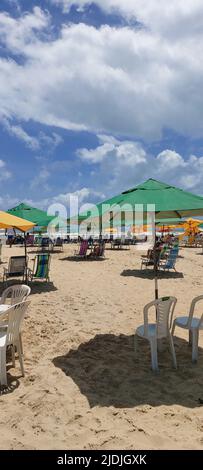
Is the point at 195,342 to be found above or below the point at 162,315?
below

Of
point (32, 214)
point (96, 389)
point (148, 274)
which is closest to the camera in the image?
point (96, 389)

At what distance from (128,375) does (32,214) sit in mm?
9417

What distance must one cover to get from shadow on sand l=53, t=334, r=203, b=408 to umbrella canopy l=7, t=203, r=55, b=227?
7.60 metres

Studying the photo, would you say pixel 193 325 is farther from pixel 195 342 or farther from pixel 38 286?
pixel 38 286

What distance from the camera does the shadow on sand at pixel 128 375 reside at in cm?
382

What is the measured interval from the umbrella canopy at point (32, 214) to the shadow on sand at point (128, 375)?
24.9 ft

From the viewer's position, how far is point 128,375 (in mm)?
4383

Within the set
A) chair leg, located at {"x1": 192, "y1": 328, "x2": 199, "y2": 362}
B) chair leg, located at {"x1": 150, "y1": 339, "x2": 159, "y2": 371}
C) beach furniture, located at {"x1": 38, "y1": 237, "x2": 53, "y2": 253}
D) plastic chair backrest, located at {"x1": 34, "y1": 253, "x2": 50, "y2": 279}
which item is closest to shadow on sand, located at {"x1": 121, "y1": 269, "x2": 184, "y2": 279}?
plastic chair backrest, located at {"x1": 34, "y1": 253, "x2": 50, "y2": 279}

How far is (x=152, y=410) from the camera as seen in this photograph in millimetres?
3566

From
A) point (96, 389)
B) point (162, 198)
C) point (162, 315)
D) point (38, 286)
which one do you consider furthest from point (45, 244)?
point (96, 389)

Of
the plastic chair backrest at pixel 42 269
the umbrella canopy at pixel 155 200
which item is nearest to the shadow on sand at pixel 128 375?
the umbrella canopy at pixel 155 200

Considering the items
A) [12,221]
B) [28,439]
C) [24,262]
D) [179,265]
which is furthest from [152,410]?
[179,265]

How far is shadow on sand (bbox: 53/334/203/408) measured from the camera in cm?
382
